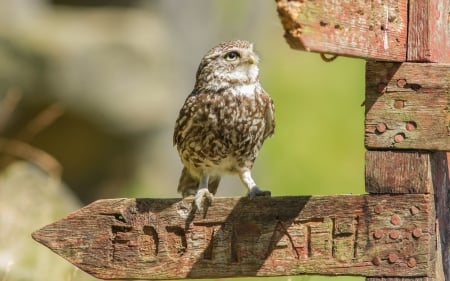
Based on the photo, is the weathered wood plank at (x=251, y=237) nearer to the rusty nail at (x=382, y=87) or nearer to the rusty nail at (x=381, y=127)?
the rusty nail at (x=381, y=127)

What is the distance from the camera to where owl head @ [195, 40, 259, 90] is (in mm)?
Answer: 5441

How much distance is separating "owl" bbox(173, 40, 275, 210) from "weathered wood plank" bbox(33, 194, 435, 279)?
111 cm

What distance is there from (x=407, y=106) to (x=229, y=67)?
176cm

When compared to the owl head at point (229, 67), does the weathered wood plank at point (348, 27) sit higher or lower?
lower

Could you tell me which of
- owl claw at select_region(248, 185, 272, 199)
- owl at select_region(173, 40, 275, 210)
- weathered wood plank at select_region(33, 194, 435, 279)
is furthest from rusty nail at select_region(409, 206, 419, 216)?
owl at select_region(173, 40, 275, 210)

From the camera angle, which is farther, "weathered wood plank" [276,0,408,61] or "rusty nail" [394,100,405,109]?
"rusty nail" [394,100,405,109]

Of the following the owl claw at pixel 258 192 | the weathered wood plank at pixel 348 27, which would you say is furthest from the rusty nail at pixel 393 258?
the owl claw at pixel 258 192

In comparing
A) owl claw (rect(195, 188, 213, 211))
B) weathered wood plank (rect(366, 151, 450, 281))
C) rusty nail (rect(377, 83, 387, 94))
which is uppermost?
rusty nail (rect(377, 83, 387, 94))

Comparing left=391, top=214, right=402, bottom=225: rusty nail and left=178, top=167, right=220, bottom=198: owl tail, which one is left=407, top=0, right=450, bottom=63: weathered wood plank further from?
left=178, top=167, right=220, bottom=198: owl tail

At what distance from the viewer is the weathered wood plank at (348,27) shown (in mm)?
3379

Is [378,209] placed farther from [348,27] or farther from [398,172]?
[348,27]

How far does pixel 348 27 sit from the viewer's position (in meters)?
3.57

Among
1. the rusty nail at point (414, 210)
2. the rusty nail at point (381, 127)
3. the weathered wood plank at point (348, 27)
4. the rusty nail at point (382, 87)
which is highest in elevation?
the weathered wood plank at point (348, 27)

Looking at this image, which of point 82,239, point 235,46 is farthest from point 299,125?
point 82,239
